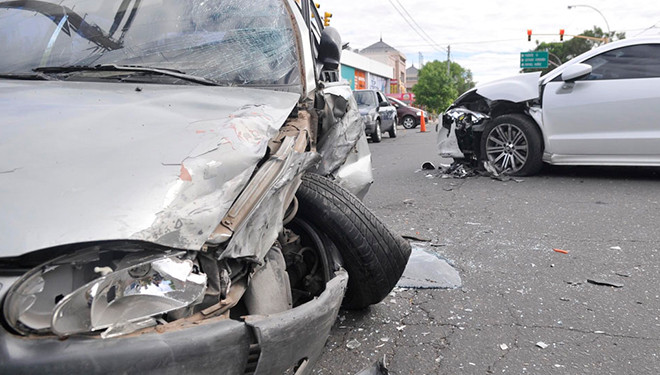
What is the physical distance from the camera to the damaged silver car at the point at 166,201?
1.41 m

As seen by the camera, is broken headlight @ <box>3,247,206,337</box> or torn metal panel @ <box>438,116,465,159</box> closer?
broken headlight @ <box>3,247,206,337</box>

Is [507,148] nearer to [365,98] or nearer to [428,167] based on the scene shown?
[428,167]

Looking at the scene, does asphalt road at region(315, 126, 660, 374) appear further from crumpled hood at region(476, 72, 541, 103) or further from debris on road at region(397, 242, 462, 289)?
crumpled hood at region(476, 72, 541, 103)

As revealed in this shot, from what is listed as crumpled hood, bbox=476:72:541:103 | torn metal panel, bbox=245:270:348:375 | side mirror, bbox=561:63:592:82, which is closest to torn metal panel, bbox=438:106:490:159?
crumpled hood, bbox=476:72:541:103

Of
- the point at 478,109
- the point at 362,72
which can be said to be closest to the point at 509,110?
the point at 478,109

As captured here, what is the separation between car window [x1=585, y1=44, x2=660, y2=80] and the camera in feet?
21.1

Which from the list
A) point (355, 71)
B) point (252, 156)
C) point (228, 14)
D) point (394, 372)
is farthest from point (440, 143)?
point (355, 71)

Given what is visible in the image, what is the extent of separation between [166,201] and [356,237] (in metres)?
1.12

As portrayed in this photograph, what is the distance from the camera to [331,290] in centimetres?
203

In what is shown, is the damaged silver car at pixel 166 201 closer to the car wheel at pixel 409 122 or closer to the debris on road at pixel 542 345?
the debris on road at pixel 542 345

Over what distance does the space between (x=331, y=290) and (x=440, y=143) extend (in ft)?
21.2

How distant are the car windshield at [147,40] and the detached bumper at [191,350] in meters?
1.53

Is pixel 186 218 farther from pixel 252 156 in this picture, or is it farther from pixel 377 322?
pixel 377 322

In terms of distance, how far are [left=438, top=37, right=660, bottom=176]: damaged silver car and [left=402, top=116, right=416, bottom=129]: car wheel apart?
19690 mm
